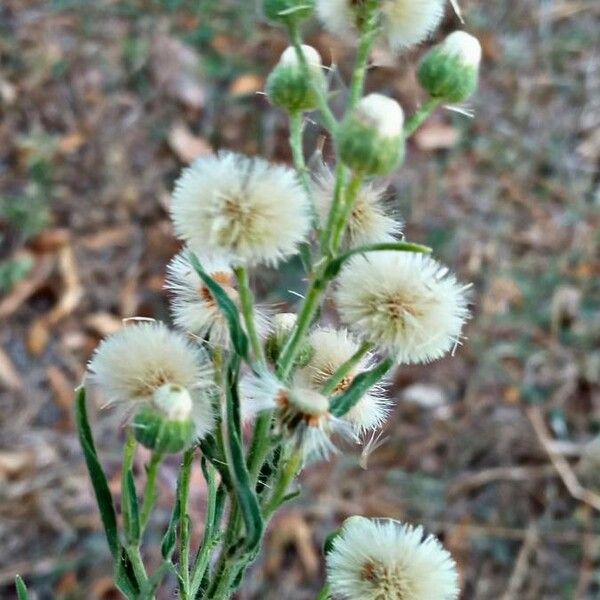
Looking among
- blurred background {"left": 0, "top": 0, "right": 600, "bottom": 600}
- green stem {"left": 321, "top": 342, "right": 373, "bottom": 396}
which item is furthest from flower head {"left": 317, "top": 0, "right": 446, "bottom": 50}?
blurred background {"left": 0, "top": 0, "right": 600, "bottom": 600}

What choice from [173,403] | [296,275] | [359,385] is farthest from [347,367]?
[296,275]

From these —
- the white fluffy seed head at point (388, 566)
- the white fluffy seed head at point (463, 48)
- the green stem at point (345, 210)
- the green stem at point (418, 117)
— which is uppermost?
the white fluffy seed head at point (463, 48)

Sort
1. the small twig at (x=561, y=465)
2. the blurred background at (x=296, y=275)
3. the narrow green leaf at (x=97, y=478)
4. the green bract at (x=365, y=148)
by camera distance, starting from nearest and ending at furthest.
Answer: the green bract at (x=365, y=148)
the narrow green leaf at (x=97, y=478)
the blurred background at (x=296, y=275)
the small twig at (x=561, y=465)

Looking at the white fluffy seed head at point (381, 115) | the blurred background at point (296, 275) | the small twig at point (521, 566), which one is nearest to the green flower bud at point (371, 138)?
the white fluffy seed head at point (381, 115)

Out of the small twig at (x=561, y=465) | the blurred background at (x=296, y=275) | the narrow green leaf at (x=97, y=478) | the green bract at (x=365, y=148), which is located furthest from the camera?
the small twig at (x=561, y=465)

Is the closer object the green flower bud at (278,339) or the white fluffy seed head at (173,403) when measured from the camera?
the white fluffy seed head at (173,403)

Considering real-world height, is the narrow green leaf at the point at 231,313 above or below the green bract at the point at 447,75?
below

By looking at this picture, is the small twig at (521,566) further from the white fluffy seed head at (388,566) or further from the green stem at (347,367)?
the green stem at (347,367)
